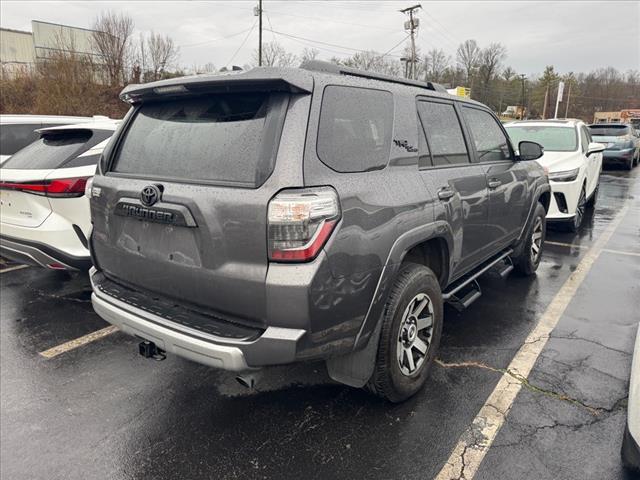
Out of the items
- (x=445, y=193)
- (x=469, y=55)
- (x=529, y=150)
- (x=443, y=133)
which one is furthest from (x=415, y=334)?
(x=469, y=55)

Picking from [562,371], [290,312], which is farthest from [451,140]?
→ [290,312]

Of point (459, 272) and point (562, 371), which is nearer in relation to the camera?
point (562, 371)

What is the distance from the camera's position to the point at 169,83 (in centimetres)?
249

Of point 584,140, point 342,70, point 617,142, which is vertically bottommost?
point 617,142

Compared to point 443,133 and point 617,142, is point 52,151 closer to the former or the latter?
point 443,133

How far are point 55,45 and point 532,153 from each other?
23.3 meters

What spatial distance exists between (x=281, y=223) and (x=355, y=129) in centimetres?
77

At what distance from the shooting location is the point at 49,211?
4.05m

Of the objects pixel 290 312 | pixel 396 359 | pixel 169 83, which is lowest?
pixel 396 359

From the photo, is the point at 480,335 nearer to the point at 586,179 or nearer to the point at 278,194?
the point at 278,194

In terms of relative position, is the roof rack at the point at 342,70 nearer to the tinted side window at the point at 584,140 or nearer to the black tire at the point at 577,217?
the black tire at the point at 577,217

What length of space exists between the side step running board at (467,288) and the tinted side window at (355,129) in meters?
1.24

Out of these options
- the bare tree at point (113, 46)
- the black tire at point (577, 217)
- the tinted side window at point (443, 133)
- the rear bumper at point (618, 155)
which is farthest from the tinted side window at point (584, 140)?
the bare tree at point (113, 46)

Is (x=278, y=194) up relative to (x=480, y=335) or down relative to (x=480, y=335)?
up
